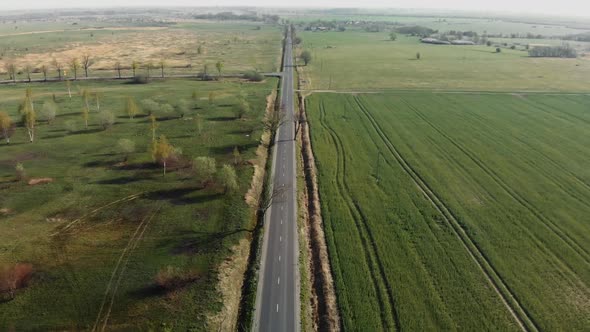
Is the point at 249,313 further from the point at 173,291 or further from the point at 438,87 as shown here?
the point at 438,87

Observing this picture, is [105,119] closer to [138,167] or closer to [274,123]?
[138,167]

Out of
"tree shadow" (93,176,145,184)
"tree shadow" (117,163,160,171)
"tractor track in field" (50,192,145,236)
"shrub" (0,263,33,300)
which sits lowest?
"shrub" (0,263,33,300)

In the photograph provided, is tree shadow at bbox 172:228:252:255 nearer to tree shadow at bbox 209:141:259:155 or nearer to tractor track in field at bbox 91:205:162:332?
tractor track in field at bbox 91:205:162:332

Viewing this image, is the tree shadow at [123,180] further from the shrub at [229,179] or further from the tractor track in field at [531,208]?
the tractor track in field at [531,208]

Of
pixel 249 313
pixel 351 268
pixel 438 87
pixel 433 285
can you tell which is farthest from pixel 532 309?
pixel 438 87

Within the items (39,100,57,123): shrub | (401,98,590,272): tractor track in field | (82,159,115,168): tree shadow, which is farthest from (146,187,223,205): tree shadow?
(39,100,57,123): shrub

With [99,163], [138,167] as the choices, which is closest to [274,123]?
[138,167]
